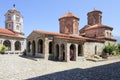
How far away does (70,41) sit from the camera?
25719mm

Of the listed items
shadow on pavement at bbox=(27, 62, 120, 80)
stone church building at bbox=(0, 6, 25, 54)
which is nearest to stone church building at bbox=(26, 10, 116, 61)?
A: stone church building at bbox=(0, 6, 25, 54)

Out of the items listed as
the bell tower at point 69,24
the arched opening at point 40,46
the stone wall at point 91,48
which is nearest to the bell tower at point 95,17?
the bell tower at point 69,24

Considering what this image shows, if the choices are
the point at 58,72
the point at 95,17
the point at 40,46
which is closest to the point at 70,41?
the point at 40,46

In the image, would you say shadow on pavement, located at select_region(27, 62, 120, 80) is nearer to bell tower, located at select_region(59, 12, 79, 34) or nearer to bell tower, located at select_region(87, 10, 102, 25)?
bell tower, located at select_region(59, 12, 79, 34)

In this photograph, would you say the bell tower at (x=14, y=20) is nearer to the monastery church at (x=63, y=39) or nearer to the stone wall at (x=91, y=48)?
the monastery church at (x=63, y=39)

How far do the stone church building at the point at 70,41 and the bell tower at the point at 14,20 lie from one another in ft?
40.8

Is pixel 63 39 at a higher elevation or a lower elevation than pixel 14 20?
lower

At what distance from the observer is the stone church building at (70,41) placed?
26.2m

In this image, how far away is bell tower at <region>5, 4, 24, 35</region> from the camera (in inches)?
1621

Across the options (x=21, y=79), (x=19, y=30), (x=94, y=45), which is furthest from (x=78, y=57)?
(x=19, y=30)

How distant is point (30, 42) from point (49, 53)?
537 cm

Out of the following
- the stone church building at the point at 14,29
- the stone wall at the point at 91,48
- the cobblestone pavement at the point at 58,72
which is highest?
the stone church building at the point at 14,29

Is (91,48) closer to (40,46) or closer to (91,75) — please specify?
(40,46)

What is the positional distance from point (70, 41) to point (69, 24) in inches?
374
